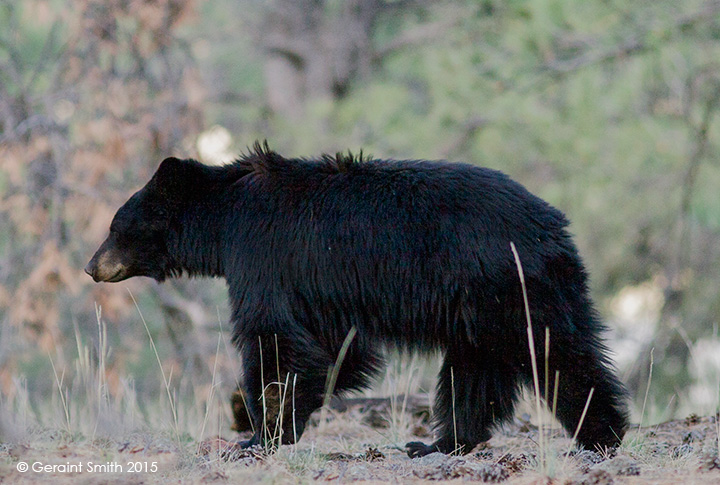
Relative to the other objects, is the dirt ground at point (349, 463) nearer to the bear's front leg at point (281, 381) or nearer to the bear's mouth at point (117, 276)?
the bear's front leg at point (281, 381)

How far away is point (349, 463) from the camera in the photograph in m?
4.08

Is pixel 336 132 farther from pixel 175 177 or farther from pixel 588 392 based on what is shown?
pixel 588 392

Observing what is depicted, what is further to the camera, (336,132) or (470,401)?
(336,132)

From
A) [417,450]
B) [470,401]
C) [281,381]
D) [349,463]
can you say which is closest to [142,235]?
[281,381]

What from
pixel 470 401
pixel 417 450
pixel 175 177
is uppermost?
pixel 175 177

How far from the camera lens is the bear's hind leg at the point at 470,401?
14.9ft

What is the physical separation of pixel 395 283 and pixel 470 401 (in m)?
0.86

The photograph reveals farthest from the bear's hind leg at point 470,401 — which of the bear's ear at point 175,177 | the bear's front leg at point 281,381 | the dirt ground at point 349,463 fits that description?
the bear's ear at point 175,177

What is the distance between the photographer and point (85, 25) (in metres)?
8.02

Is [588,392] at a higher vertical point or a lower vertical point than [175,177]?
lower

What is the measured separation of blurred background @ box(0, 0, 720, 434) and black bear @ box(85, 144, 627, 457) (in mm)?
496

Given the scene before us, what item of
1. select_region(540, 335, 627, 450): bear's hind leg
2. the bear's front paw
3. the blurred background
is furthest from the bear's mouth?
select_region(540, 335, 627, 450): bear's hind leg

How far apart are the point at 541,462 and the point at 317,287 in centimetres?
143

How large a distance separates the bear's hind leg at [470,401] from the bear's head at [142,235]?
171 centimetres
